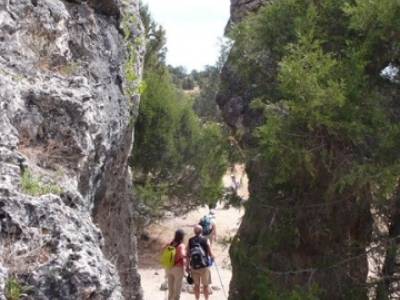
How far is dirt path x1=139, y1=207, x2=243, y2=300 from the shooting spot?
50.6ft

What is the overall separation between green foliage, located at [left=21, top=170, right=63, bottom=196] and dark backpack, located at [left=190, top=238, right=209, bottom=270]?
19.1 ft

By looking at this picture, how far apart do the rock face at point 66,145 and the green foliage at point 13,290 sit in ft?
0.06

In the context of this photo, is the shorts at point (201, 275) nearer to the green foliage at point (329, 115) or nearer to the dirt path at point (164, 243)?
the dirt path at point (164, 243)

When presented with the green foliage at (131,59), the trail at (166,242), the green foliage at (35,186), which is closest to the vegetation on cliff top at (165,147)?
the trail at (166,242)

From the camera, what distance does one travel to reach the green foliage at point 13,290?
3.52m

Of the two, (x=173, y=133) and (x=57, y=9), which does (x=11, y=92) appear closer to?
(x=57, y=9)

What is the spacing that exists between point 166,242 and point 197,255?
1183cm

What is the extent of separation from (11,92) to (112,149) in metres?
2.34

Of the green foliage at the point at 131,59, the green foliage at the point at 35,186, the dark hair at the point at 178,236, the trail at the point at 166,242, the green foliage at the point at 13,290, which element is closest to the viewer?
the green foliage at the point at 13,290

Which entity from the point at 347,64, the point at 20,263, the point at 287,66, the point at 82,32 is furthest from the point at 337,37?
the point at 20,263

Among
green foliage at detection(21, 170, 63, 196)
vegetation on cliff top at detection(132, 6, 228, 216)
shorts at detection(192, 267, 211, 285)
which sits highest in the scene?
vegetation on cliff top at detection(132, 6, 228, 216)

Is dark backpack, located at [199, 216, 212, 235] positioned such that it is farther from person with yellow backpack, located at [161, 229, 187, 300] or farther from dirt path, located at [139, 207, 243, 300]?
person with yellow backpack, located at [161, 229, 187, 300]

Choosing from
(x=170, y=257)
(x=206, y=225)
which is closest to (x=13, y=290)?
(x=170, y=257)

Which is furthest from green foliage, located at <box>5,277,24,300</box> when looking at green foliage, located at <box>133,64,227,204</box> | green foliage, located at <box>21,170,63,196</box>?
green foliage, located at <box>133,64,227,204</box>
